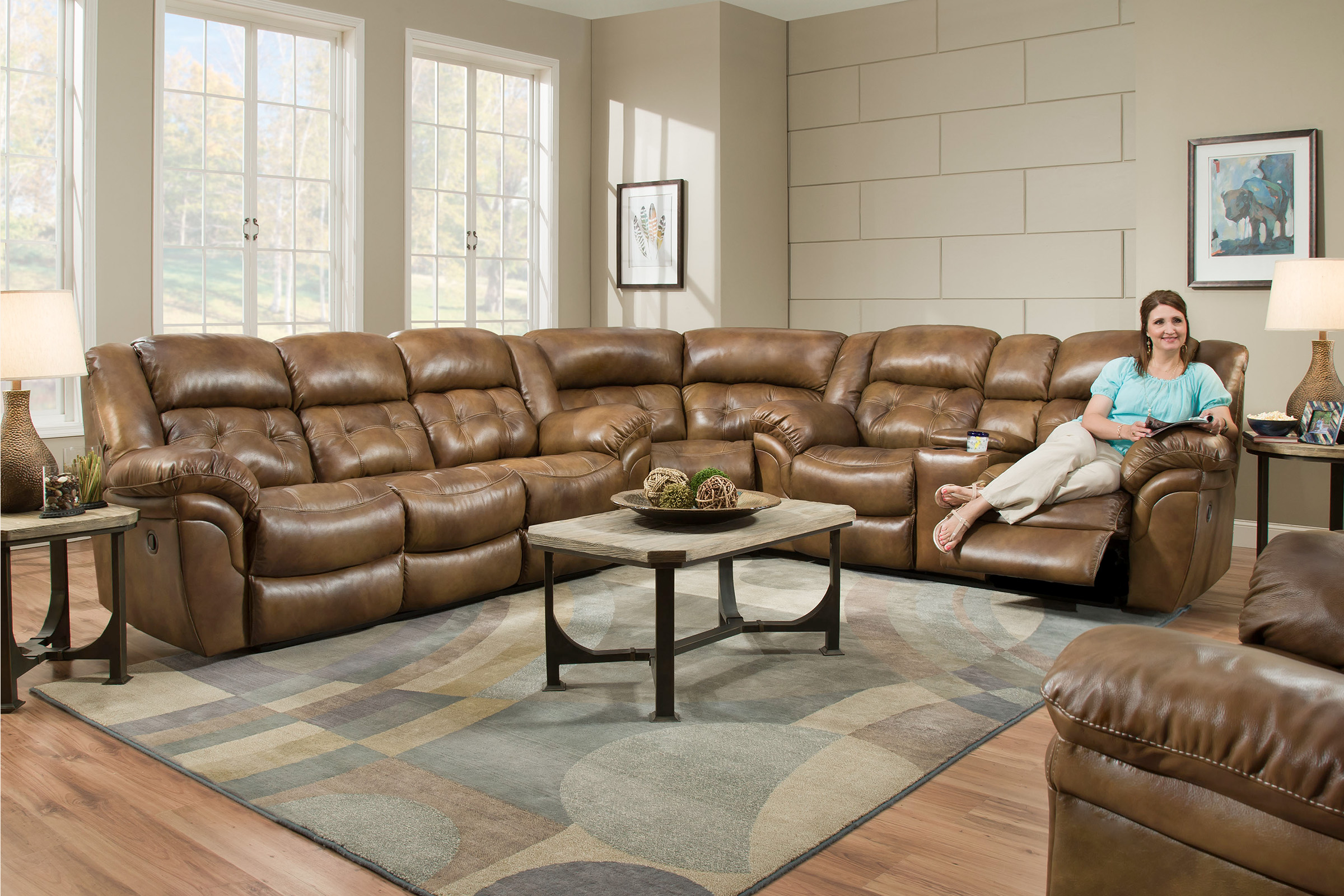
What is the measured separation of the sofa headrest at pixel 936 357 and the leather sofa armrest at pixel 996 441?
489 millimetres

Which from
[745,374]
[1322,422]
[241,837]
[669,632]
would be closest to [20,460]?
[241,837]

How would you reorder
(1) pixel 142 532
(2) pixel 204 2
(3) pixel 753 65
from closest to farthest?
1. (1) pixel 142 532
2. (2) pixel 204 2
3. (3) pixel 753 65

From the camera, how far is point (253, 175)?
596cm

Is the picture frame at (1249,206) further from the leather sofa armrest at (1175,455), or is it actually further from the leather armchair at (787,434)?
the leather armchair at (787,434)

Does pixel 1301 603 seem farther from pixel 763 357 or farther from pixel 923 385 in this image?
pixel 763 357

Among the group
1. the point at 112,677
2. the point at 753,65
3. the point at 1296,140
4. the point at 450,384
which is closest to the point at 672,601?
the point at 112,677

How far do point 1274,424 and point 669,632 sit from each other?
9.47ft

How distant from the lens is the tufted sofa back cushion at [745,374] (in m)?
5.46

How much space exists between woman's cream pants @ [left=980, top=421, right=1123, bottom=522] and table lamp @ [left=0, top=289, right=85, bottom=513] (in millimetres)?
3245

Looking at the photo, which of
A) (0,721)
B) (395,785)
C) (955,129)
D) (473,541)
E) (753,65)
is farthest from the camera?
(753,65)

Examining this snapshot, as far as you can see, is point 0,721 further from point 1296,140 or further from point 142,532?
point 1296,140

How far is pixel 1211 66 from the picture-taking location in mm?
5086

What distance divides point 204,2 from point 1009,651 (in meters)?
5.10

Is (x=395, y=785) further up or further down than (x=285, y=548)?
further down
